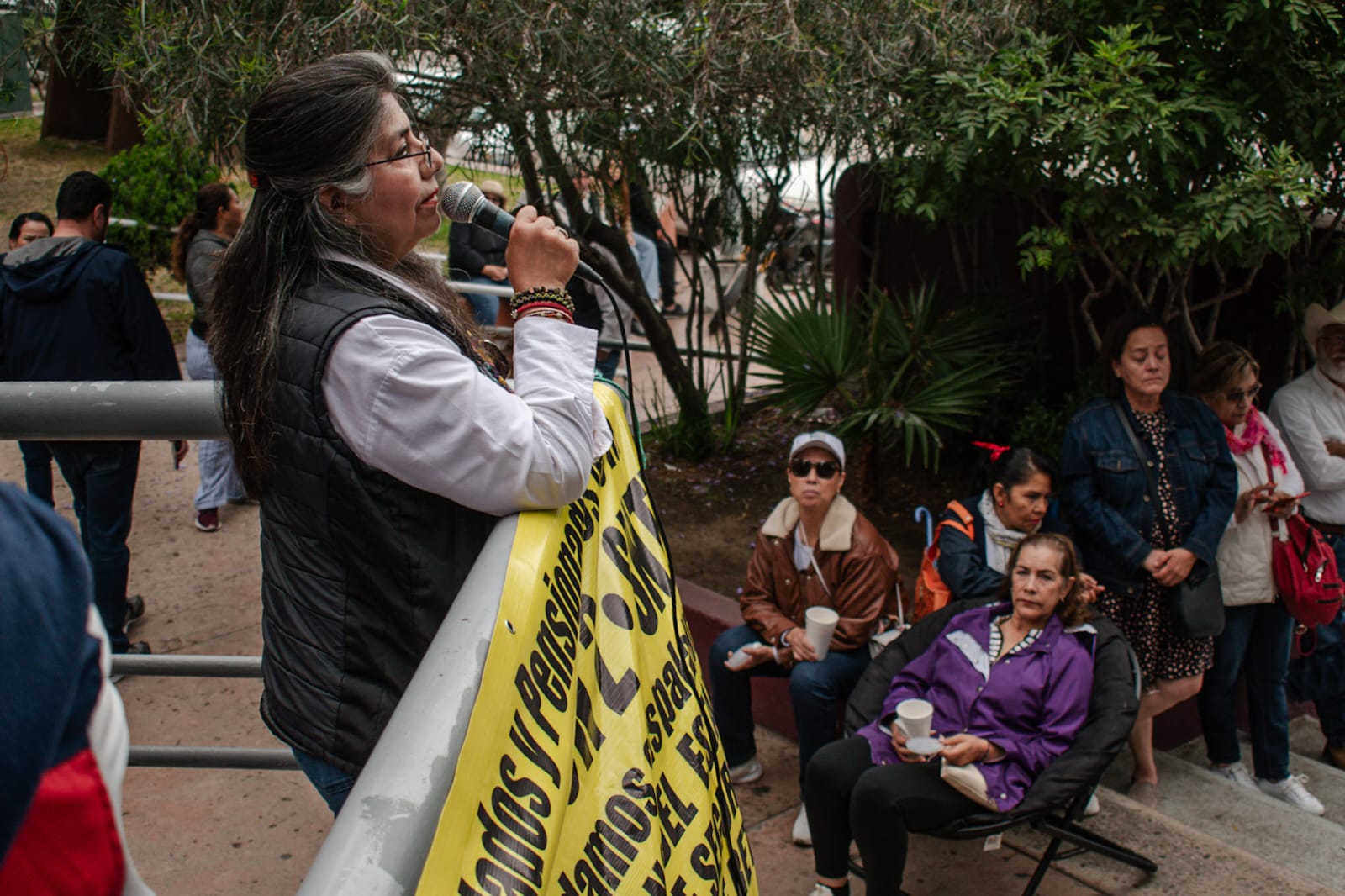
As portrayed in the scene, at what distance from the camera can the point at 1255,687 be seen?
501cm

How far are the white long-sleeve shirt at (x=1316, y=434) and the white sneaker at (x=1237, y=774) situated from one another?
44.4 inches

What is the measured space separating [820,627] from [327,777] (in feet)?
8.72

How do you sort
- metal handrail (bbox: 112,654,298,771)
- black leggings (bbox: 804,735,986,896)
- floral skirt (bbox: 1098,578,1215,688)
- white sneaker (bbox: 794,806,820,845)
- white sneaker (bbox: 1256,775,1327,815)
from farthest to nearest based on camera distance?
white sneaker (bbox: 1256,775,1327,815), floral skirt (bbox: 1098,578,1215,688), white sneaker (bbox: 794,806,820,845), black leggings (bbox: 804,735,986,896), metal handrail (bbox: 112,654,298,771)

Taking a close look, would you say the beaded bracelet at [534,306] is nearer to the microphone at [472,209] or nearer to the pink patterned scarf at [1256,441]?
the microphone at [472,209]

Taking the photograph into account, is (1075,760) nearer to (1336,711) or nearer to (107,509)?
(1336,711)

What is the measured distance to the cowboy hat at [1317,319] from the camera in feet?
17.1

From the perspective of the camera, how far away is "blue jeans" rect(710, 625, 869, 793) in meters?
4.25

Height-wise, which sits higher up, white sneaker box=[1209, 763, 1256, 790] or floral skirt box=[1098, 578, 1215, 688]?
floral skirt box=[1098, 578, 1215, 688]

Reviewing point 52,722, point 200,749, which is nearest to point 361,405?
point 52,722

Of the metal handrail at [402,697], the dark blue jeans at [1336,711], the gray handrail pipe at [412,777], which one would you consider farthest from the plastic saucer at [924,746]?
the dark blue jeans at [1336,711]

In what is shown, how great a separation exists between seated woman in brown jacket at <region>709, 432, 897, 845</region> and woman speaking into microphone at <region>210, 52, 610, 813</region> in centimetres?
265

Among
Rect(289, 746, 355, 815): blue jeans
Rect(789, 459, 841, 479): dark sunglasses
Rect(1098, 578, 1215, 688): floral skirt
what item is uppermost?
Rect(789, 459, 841, 479): dark sunglasses

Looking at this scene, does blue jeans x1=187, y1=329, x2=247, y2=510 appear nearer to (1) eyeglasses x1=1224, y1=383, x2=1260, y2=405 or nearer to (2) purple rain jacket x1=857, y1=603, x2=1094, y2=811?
(2) purple rain jacket x1=857, y1=603, x2=1094, y2=811

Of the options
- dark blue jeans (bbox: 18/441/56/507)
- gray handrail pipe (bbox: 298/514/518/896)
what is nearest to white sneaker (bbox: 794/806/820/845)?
gray handrail pipe (bbox: 298/514/518/896)
